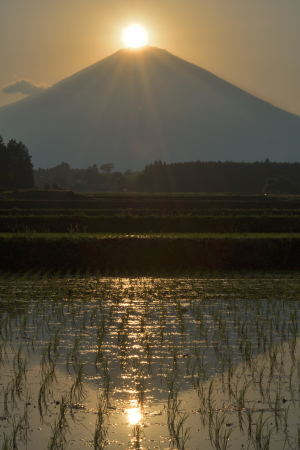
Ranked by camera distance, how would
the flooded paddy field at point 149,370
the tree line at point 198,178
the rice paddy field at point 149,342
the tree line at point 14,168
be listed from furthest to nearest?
the tree line at point 198,178
the tree line at point 14,168
the rice paddy field at point 149,342
the flooded paddy field at point 149,370

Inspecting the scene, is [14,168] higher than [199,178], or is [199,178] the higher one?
[199,178]

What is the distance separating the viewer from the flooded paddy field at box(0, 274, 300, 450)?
711 centimetres

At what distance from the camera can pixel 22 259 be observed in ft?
75.6

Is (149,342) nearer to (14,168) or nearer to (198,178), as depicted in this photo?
(14,168)

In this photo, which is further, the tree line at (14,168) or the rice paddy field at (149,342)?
the tree line at (14,168)

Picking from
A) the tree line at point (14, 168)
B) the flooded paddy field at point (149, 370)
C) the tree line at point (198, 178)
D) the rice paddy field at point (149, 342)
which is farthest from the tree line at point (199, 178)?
the flooded paddy field at point (149, 370)

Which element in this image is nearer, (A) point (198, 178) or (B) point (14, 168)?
(B) point (14, 168)

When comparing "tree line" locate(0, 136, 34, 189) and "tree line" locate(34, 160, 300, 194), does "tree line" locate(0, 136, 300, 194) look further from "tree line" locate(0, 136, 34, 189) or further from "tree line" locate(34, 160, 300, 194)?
"tree line" locate(0, 136, 34, 189)

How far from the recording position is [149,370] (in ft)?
30.9

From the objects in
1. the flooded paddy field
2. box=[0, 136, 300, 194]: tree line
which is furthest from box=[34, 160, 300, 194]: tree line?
the flooded paddy field

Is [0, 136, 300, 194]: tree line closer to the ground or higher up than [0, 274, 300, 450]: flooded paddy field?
higher up

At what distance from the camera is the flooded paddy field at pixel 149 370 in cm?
711

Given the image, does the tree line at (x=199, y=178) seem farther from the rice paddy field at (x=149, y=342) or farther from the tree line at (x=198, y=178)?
the rice paddy field at (x=149, y=342)

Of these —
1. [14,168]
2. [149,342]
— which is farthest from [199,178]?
[149,342]
